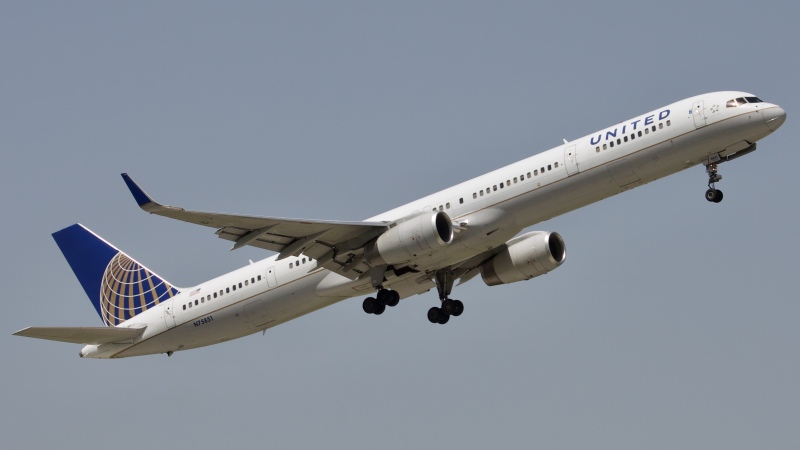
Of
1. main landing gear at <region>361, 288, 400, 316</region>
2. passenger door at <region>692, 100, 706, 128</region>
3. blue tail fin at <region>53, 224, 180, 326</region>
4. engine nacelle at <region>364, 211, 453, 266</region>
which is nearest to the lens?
passenger door at <region>692, 100, 706, 128</region>

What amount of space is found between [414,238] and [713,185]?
10141 millimetres

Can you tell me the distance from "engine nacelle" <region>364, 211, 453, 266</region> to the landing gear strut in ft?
15.8

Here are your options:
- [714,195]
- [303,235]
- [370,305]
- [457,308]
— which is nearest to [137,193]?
[303,235]

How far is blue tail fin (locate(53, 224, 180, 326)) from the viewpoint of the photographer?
50875 millimetres

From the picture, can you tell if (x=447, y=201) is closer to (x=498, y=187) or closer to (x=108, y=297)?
(x=498, y=187)

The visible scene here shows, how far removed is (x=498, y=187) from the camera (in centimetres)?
4241

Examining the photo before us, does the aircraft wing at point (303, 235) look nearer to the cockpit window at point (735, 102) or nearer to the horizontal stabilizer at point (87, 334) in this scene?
the horizontal stabilizer at point (87, 334)

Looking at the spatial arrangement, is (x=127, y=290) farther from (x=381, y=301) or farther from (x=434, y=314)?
(x=434, y=314)

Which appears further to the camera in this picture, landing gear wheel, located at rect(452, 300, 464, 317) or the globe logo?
the globe logo

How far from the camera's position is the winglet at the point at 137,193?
36.8 m

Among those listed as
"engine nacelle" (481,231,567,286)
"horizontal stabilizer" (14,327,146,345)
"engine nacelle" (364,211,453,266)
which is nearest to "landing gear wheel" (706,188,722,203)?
"engine nacelle" (481,231,567,286)

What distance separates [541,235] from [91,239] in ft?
63.6

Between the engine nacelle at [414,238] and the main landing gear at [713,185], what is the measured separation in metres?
8.70

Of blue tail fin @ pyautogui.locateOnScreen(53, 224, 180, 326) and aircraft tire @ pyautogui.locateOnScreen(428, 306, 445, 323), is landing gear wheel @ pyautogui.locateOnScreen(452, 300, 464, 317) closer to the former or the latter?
aircraft tire @ pyautogui.locateOnScreen(428, 306, 445, 323)
